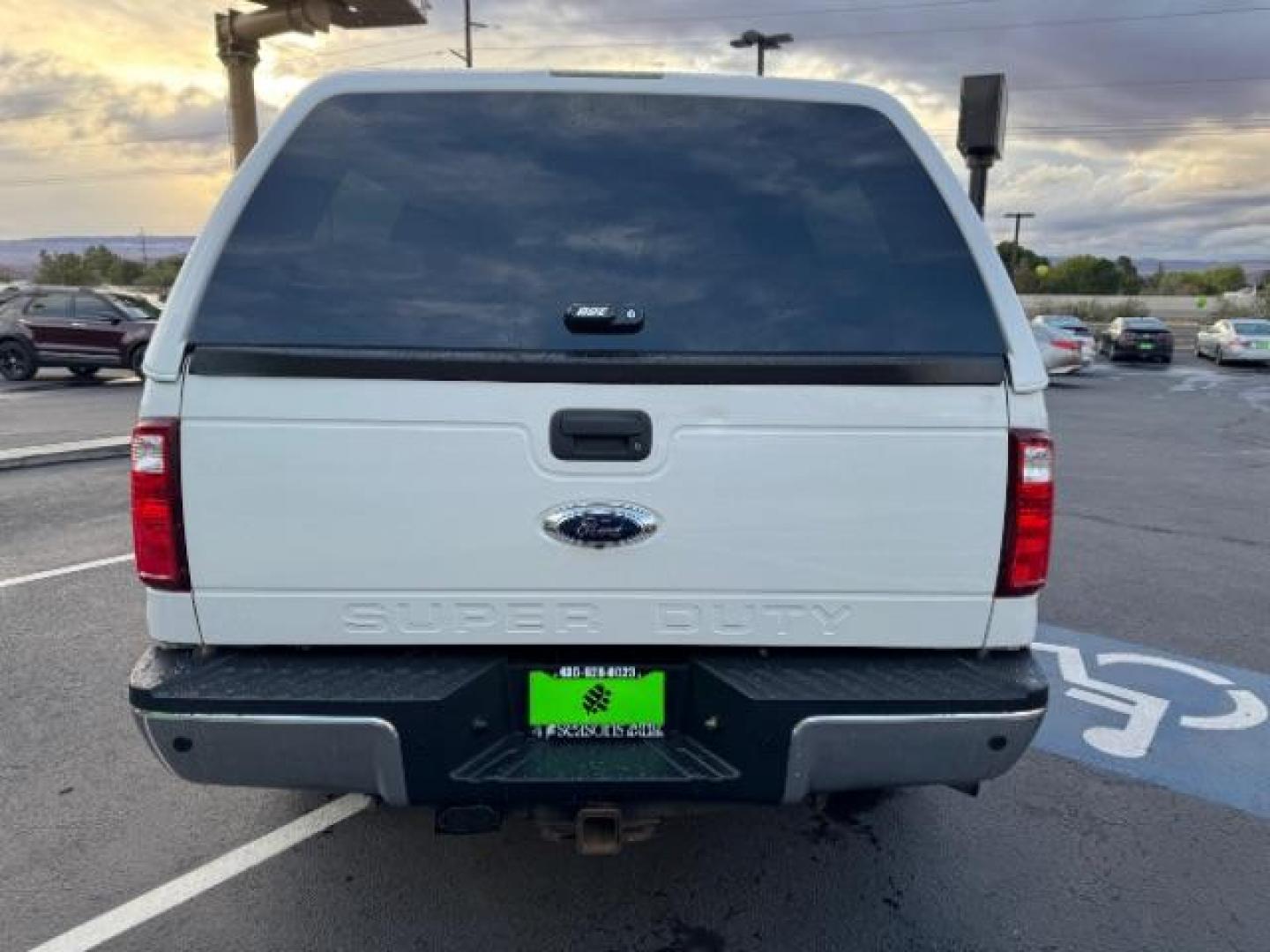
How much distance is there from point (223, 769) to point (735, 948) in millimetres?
1449

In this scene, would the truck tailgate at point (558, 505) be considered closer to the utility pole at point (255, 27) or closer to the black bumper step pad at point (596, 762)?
the black bumper step pad at point (596, 762)

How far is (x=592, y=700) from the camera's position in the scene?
2246mm

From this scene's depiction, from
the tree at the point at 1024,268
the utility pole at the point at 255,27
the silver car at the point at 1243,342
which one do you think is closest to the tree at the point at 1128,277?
the tree at the point at 1024,268

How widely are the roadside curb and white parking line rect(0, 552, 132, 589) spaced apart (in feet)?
13.8

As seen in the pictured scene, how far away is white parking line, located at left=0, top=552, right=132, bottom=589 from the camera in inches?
229

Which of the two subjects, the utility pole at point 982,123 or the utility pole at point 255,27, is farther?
the utility pole at point 255,27

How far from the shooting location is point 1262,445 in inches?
520

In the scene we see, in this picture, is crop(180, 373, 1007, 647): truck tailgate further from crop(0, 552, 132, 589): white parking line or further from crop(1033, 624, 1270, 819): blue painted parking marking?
crop(0, 552, 132, 589): white parking line

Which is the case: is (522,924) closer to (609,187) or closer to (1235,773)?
(609,187)

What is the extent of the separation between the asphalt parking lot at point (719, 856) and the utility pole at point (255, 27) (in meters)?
13.9

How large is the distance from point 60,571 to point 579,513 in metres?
5.33

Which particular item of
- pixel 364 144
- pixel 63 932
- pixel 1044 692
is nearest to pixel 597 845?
pixel 1044 692

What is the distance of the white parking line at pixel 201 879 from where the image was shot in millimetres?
2602

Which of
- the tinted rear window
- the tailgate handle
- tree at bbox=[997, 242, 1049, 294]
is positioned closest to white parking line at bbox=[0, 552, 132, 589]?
the tinted rear window
